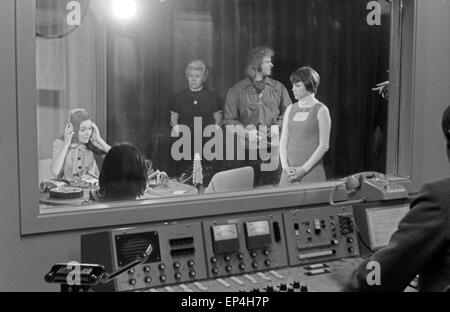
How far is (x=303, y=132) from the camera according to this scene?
9.73 ft

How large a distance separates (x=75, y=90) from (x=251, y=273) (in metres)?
1.16

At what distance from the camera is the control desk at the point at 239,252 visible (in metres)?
2.10

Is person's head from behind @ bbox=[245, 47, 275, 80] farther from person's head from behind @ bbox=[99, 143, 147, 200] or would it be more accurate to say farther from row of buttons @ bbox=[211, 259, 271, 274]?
row of buttons @ bbox=[211, 259, 271, 274]

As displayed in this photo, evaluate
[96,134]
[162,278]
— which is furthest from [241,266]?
[96,134]

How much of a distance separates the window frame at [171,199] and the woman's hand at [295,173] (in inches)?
5.6

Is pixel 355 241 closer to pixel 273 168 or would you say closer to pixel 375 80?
pixel 273 168

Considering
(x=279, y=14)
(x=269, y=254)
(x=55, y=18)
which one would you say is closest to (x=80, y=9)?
(x=55, y=18)

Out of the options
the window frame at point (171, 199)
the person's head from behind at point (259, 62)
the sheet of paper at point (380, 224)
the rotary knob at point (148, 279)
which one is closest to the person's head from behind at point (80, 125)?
the window frame at point (171, 199)

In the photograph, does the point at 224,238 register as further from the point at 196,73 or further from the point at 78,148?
the point at 196,73

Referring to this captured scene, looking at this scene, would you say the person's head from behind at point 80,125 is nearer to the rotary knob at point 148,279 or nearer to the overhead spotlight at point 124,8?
the overhead spotlight at point 124,8

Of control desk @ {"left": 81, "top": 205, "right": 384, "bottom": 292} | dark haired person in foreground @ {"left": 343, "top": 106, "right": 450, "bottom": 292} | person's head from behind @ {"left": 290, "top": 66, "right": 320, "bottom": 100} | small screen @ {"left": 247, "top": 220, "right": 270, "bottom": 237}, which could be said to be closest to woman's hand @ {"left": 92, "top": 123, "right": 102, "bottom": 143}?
control desk @ {"left": 81, "top": 205, "right": 384, "bottom": 292}

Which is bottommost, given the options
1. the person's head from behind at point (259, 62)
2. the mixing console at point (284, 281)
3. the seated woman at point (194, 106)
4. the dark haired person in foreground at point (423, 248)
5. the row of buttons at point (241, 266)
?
the mixing console at point (284, 281)

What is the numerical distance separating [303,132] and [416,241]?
1.42 meters

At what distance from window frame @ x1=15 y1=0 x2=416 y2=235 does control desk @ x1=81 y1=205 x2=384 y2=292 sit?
0.07 metres
